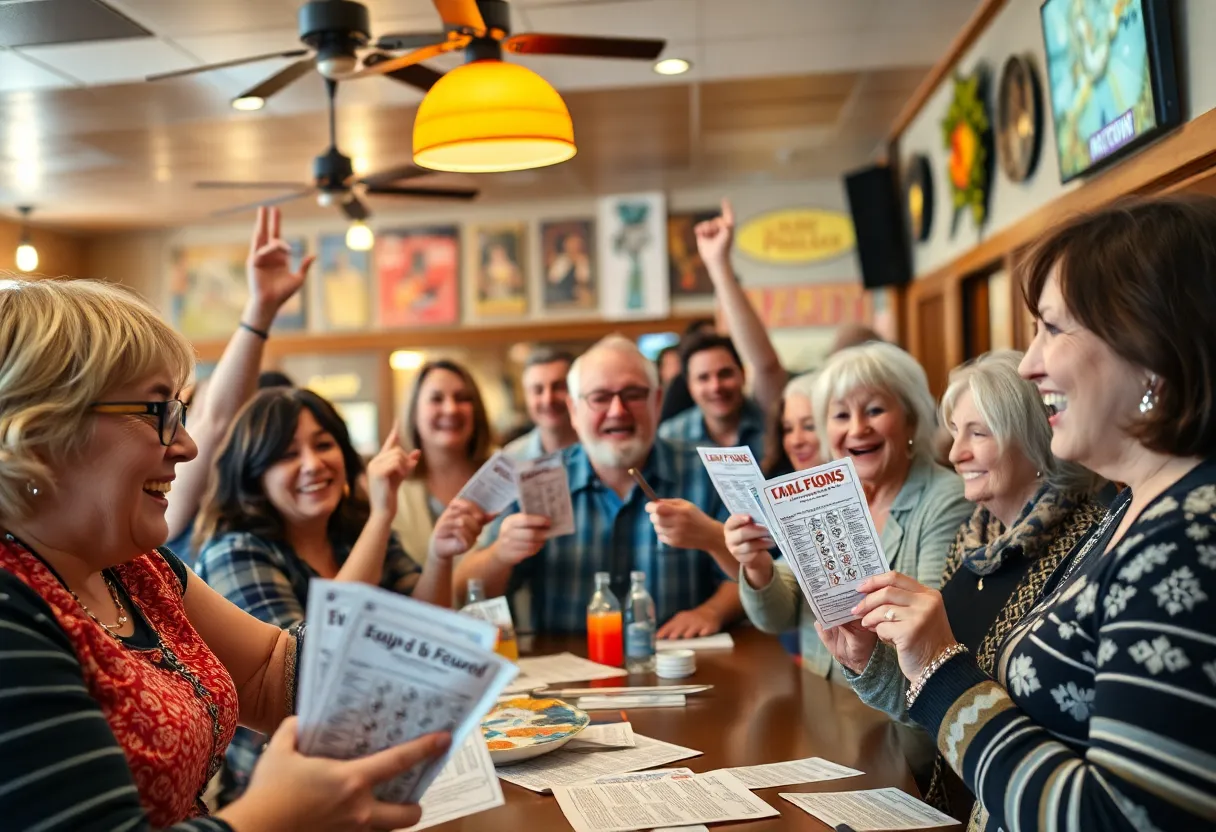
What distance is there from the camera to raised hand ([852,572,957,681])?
1396mm

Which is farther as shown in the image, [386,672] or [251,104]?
[251,104]

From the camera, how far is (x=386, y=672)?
3.68 ft

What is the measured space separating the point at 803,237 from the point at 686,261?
0.97 metres

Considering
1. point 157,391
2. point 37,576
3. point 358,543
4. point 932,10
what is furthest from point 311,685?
point 932,10

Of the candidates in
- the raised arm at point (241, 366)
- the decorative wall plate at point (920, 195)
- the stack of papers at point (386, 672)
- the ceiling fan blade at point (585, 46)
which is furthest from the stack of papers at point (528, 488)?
the decorative wall plate at point (920, 195)

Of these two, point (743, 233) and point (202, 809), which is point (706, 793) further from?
point (743, 233)

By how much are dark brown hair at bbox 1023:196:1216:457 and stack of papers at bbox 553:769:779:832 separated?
815mm

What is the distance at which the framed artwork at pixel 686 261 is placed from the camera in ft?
28.1

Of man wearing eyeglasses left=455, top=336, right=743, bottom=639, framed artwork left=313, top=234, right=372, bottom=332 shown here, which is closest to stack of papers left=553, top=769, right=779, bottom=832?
man wearing eyeglasses left=455, top=336, right=743, bottom=639

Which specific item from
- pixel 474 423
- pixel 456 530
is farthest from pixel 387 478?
pixel 474 423

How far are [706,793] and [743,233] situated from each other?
23.6 ft

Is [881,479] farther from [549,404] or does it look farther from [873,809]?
[549,404]

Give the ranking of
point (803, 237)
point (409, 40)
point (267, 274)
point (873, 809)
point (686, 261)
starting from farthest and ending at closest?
point (686, 261), point (803, 237), point (409, 40), point (267, 274), point (873, 809)

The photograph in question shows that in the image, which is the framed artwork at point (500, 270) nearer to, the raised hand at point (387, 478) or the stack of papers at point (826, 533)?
the raised hand at point (387, 478)
